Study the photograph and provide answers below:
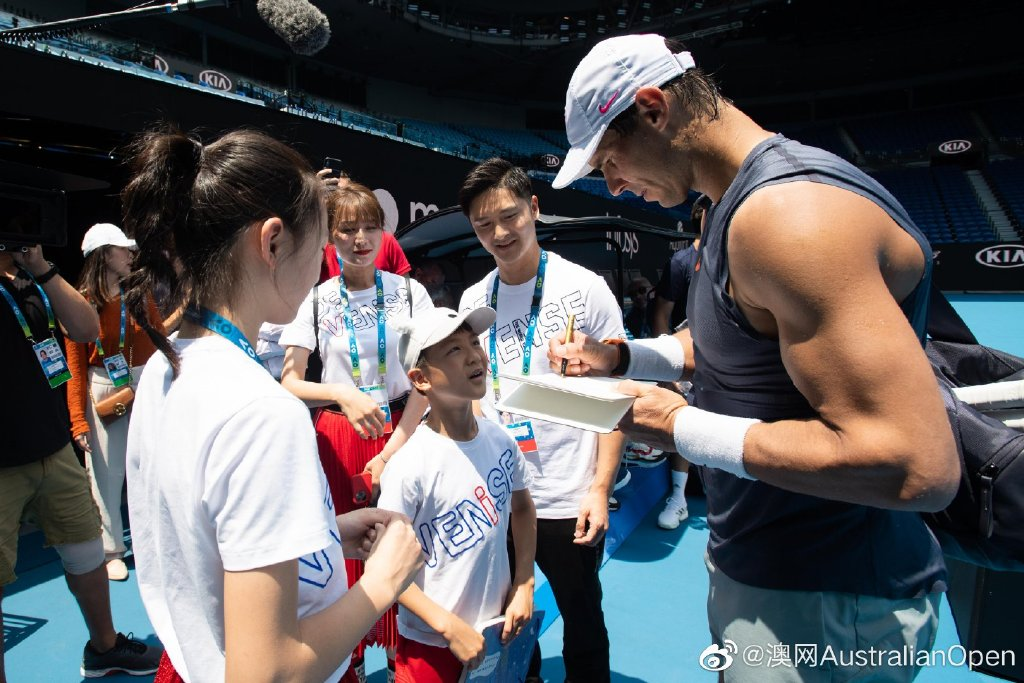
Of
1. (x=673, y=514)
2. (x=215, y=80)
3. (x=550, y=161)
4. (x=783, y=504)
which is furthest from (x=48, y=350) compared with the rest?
(x=550, y=161)

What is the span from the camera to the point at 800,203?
87 centimetres

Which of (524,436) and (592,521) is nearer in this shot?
(592,521)

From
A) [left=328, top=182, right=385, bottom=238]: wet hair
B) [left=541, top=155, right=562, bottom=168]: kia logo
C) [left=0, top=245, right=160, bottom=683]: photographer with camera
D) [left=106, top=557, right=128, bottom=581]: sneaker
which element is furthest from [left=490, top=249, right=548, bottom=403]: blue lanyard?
[left=541, top=155, right=562, bottom=168]: kia logo

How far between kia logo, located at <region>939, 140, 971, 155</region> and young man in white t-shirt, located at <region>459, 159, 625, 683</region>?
29720 millimetres

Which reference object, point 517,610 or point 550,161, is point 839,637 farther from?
point 550,161

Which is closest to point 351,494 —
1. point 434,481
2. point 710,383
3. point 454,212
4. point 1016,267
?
point 434,481

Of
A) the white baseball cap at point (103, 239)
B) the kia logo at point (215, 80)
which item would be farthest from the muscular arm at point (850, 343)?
the kia logo at point (215, 80)

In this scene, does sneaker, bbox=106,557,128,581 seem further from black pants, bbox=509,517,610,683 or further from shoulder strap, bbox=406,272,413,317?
black pants, bbox=509,517,610,683

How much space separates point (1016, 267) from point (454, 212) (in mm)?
19425

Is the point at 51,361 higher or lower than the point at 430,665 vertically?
higher

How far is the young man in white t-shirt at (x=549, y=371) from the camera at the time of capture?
199 centimetres

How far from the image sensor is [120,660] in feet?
8.30

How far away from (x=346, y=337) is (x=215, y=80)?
58.4 ft

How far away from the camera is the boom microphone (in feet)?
11.3
